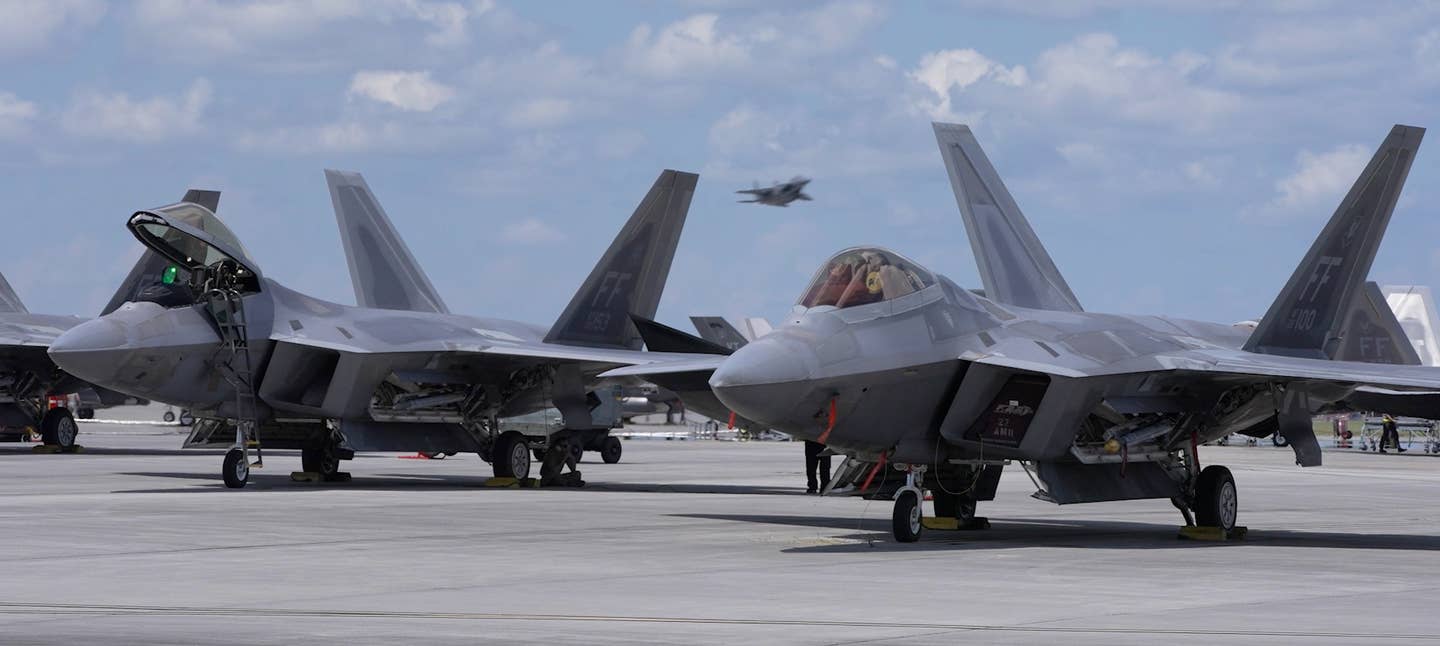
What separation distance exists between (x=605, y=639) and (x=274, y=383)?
1597 cm

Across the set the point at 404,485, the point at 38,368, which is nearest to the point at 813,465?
the point at 404,485

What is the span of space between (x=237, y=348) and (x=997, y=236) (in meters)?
10.2

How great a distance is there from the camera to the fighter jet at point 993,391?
14781mm

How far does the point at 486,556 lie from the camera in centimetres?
1357

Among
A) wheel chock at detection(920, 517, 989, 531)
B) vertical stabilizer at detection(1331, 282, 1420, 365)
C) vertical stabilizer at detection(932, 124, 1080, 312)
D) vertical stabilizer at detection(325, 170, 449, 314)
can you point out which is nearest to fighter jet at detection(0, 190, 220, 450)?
vertical stabilizer at detection(325, 170, 449, 314)

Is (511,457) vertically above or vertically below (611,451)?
below

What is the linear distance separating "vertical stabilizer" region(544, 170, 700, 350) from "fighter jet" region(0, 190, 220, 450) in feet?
40.2

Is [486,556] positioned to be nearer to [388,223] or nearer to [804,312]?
[804,312]

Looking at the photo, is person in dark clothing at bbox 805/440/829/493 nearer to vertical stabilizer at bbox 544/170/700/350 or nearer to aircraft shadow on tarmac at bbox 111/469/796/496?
aircraft shadow on tarmac at bbox 111/469/796/496

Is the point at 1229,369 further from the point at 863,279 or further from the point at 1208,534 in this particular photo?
the point at 863,279

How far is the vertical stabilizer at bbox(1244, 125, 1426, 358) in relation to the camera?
18.2 metres

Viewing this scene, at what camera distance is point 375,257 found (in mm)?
29734

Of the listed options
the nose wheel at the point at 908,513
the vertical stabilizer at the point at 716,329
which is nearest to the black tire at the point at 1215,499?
the nose wheel at the point at 908,513

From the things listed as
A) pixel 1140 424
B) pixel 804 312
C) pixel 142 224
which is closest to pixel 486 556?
pixel 804 312
